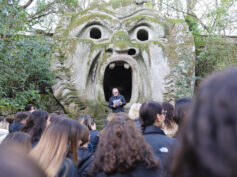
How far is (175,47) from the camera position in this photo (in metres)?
7.79

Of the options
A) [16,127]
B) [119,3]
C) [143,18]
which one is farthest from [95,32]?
[16,127]

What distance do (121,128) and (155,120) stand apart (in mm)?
524

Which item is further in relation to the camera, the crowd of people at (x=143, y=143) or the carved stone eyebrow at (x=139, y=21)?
the carved stone eyebrow at (x=139, y=21)

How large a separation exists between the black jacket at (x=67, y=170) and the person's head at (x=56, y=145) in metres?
0.04

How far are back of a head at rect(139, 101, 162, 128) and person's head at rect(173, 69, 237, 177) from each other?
4.05 feet

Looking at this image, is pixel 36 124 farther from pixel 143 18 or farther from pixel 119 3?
pixel 119 3

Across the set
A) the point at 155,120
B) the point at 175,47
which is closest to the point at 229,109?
the point at 155,120

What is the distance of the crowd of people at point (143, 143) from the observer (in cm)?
56

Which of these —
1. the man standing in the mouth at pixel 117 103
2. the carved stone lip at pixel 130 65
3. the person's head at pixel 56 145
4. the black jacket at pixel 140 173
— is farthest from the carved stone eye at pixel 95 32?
the black jacket at pixel 140 173

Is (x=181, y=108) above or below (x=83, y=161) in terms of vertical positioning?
above

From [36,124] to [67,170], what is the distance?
957mm

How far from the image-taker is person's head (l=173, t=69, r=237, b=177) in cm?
54

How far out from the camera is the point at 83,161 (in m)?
1.83

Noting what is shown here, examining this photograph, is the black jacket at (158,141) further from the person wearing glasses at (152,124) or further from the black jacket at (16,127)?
the black jacket at (16,127)
